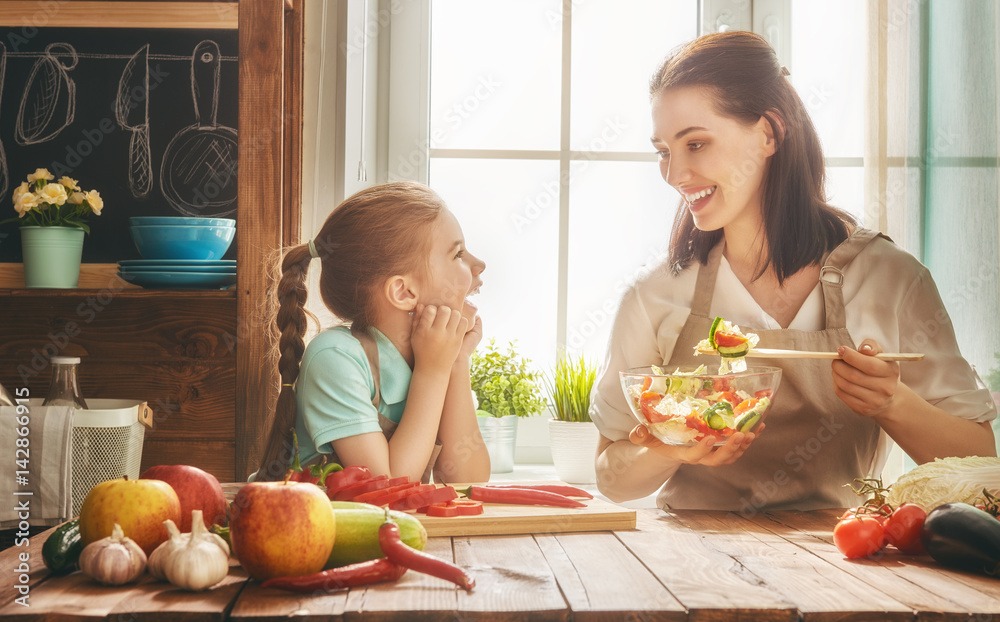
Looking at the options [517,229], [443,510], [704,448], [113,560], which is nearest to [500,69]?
[517,229]

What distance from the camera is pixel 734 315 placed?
163 cm

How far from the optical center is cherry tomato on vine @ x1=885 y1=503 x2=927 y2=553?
3.39 feet

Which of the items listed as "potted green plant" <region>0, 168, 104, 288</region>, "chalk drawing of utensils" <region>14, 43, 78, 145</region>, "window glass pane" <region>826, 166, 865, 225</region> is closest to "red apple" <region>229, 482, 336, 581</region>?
"potted green plant" <region>0, 168, 104, 288</region>

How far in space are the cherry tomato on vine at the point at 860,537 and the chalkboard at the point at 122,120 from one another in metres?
1.60

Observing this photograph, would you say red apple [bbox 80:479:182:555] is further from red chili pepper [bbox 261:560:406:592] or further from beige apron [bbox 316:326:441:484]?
beige apron [bbox 316:326:441:484]

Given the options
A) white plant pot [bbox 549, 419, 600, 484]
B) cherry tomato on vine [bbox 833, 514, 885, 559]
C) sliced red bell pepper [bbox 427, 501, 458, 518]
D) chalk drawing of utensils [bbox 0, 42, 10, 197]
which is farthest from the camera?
white plant pot [bbox 549, 419, 600, 484]

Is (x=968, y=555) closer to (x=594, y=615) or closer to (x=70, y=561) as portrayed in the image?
(x=594, y=615)

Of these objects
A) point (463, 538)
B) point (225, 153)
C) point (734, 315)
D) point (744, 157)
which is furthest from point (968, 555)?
point (225, 153)

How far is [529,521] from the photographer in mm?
1134

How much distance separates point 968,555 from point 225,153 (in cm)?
179

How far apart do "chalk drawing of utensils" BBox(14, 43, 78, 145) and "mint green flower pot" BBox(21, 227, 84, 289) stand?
0.35 metres

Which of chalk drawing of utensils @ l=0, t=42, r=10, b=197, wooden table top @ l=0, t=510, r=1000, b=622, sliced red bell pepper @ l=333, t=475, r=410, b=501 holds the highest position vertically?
chalk drawing of utensils @ l=0, t=42, r=10, b=197

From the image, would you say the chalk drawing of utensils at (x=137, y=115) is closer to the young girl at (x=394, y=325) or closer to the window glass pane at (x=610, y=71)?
the young girl at (x=394, y=325)

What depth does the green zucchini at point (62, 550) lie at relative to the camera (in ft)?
2.96
